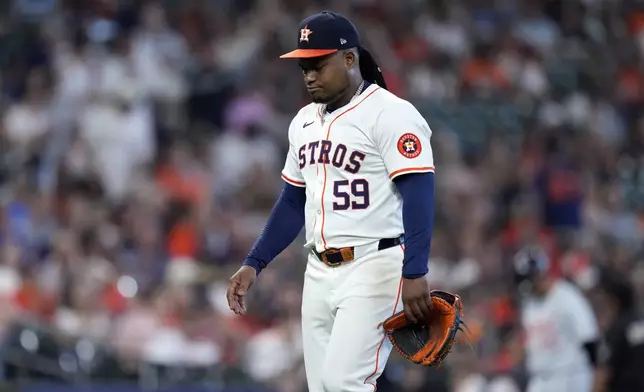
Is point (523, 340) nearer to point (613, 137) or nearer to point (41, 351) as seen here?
point (41, 351)

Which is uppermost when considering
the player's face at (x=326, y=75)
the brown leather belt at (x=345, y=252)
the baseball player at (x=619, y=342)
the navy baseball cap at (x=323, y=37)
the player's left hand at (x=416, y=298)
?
the navy baseball cap at (x=323, y=37)

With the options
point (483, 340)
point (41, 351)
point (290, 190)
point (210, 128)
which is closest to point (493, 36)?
point (210, 128)

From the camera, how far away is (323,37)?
5410 millimetres

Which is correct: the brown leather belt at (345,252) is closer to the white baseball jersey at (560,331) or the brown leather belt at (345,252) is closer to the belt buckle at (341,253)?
the belt buckle at (341,253)

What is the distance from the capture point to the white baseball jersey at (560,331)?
9.07m

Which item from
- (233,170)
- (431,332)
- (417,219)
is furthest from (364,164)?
(233,170)

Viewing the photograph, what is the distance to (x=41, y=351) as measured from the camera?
9.66 metres

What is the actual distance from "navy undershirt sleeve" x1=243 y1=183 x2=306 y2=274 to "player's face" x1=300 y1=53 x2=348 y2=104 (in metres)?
0.55

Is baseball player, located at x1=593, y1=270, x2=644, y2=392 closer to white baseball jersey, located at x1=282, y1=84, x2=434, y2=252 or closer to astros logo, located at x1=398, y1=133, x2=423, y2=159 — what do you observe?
white baseball jersey, located at x1=282, y1=84, x2=434, y2=252

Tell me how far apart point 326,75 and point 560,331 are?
14.2 ft

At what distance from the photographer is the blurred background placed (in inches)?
402

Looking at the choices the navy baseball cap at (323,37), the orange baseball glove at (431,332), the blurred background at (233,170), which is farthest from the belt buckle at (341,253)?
the blurred background at (233,170)

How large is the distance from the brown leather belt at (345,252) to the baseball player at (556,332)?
3.85 metres

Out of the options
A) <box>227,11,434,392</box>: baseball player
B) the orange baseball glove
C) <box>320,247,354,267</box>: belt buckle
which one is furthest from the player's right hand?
the orange baseball glove
